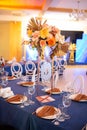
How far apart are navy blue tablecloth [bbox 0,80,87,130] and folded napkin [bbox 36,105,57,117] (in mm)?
67

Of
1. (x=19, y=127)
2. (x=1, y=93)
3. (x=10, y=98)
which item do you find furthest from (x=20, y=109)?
(x=1, y=93)

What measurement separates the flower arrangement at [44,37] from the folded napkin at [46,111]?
0.79 m

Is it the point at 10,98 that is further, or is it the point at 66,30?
the point at 66,30

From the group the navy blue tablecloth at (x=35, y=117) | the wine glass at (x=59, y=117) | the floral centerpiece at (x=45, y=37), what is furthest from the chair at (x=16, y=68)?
the wine glass at (x=59, y=117)

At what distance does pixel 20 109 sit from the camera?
7.91ft

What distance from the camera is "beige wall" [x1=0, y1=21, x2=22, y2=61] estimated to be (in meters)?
10.0

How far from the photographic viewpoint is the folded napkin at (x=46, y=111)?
2.21 m

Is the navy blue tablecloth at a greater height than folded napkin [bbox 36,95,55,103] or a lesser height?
lesser

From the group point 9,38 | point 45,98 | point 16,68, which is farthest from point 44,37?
point 9,38

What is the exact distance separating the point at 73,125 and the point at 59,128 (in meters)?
0.17

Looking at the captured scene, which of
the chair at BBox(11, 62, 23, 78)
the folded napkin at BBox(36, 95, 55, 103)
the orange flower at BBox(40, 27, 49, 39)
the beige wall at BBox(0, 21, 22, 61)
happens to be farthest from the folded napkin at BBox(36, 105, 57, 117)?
the beige wall at BBox(0, 21, 22, 61)

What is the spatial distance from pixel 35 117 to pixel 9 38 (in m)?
8.31

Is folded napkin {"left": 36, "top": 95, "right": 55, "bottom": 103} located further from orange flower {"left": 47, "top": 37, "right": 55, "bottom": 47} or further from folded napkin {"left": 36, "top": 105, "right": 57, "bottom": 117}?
orange flower {"left": 47, "top": 37, "right": 55, "bottom": 47}

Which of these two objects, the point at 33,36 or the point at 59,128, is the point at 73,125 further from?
the point at 33,36
